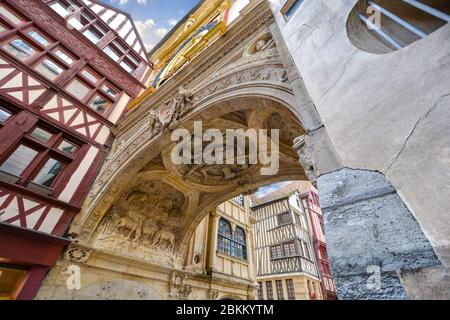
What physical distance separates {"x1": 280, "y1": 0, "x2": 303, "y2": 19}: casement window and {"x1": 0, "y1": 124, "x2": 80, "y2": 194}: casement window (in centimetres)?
636

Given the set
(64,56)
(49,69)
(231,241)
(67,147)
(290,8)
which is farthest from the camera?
(231,241)

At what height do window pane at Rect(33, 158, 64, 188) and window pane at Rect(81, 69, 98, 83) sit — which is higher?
window pane at Rect(81, 69, 98, 83)

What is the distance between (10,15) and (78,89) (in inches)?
103

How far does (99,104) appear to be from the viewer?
23.5 feet

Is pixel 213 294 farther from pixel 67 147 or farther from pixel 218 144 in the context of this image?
pixel 67 147

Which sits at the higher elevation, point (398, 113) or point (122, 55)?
point (122, 55)

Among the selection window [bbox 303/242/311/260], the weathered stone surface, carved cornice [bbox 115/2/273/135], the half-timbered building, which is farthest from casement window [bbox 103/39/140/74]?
window [bbox 303/242/311/260]

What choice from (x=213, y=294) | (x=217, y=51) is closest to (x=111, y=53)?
(x=217, y=51)

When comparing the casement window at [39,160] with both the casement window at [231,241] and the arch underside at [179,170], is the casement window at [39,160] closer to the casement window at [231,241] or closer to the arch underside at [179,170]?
the arch underside at [179,170]

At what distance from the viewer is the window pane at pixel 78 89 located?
20.9ft

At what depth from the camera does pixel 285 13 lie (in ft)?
8.73

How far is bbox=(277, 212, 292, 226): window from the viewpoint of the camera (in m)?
17.5

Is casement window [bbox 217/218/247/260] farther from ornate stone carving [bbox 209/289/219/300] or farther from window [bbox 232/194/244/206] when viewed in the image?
ornate stone carving [bbox 209/289/219/300]
